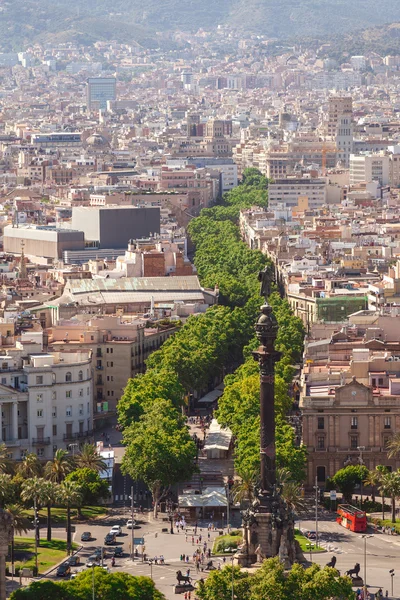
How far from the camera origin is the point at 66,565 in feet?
272

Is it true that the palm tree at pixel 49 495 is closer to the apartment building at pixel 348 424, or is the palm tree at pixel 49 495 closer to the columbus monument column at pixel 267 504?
the columbus monument column at pixel 267 504

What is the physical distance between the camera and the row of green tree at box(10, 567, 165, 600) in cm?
7050

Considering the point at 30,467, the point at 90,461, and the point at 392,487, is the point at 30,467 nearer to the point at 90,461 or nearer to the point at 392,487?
the point at 90,461

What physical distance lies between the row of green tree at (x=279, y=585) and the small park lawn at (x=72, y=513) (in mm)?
20454

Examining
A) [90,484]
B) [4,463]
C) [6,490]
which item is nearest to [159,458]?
[90,484]

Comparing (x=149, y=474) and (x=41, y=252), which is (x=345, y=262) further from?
(x=149, y=474)

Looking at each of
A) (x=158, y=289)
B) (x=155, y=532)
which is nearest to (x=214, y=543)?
(x=155, y=532)

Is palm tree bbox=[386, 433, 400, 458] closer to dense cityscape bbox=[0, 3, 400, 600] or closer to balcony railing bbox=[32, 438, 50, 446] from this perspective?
dense cityscape bbox=[0, 3, 400, 600]

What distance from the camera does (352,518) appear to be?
9156 cm

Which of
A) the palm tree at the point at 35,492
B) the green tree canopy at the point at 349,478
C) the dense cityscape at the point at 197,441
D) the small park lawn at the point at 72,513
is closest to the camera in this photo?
the dense cityscape at the point at 197,441

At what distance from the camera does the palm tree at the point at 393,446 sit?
332 feet

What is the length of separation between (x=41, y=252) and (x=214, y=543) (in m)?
109

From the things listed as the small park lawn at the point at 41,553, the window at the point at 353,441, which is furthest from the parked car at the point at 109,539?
the window at the point at 353,441

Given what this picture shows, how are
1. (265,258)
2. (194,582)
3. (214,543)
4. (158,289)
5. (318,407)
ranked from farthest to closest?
(265,258), (158,289), (318,407), (214,543), (194,582)
